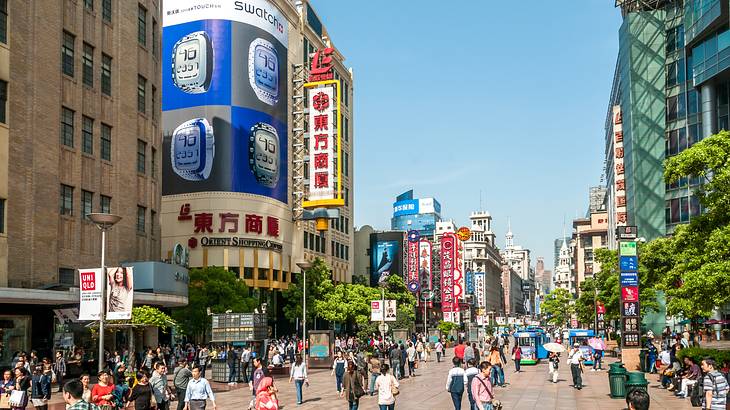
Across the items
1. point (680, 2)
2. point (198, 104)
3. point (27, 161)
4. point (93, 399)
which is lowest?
point (93, 399)

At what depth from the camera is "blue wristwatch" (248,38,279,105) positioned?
75.3m

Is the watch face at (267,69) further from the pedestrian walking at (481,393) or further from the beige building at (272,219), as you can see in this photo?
the pedestrian walking at (481,393)

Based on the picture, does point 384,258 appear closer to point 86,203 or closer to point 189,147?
point 189,147

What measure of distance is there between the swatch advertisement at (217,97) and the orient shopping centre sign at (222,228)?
7.55 feet

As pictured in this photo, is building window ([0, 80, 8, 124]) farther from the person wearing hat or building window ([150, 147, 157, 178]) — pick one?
the person wearing hat

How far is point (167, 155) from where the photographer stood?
7544 cm

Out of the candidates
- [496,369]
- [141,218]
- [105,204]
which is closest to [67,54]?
[105,204]

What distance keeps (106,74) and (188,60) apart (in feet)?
101

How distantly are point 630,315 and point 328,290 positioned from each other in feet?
126

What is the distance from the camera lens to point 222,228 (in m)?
73.9

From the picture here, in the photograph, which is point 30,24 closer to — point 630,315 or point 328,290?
point 630,315

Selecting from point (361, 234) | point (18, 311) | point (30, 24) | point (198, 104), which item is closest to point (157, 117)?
point (30, 24)

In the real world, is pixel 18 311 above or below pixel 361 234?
below

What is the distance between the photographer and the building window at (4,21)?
35.9m
